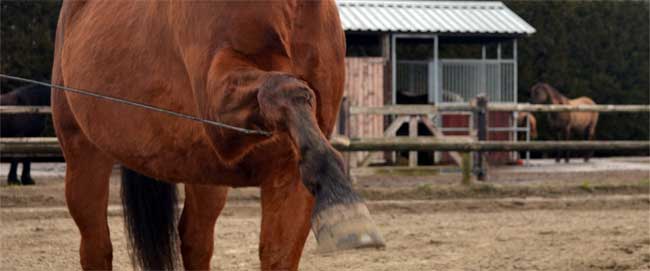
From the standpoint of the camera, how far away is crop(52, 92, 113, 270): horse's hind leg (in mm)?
3787

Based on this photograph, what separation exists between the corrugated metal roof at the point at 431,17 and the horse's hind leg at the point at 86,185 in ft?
33.1

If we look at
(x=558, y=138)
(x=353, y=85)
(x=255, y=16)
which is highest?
(x=255, y=16)

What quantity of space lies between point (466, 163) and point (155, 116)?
6.94 metres

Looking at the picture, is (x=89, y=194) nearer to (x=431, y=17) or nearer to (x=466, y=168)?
(x=466, y=168)

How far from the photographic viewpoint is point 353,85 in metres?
14.2

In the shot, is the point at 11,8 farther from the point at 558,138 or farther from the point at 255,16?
the point at 255,16

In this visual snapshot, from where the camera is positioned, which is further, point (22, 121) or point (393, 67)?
point (393, 67)

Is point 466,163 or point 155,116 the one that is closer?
point 155,116

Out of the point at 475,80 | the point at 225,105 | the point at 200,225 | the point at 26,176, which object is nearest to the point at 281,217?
the point at 225,105

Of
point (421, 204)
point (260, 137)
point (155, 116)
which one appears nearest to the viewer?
point (260, 137)

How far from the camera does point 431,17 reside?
1506 cm

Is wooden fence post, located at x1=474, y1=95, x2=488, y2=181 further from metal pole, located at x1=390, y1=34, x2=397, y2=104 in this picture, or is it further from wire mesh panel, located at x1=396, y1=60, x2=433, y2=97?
wire mesh panel, located at x1=396, y1=60, x2=433, y2=97

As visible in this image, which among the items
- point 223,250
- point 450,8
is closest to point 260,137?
point 223,250

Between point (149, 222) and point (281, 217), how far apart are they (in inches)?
Answer: 67.6
